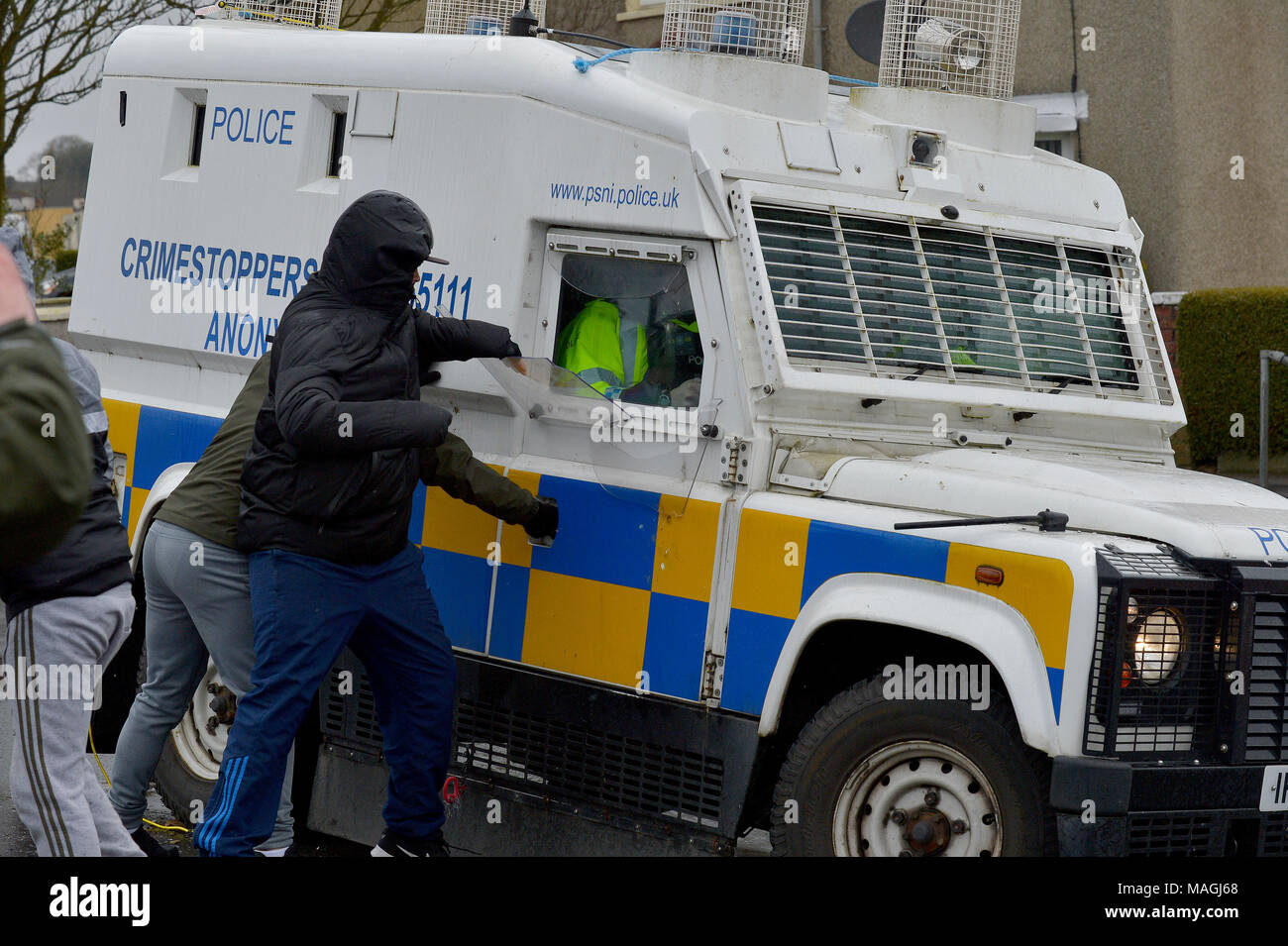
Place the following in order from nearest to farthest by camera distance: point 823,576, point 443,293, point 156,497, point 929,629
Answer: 1. point 929,629
2. point 823,576
3. point 443,293
4. point 156,497

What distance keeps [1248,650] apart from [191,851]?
145 inches

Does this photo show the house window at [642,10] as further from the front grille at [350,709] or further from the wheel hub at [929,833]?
the wheel hub at [929,833]

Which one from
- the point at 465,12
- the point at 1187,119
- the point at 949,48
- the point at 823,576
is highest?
the point at 1187,119

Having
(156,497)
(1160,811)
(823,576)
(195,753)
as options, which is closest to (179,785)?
(195,753)

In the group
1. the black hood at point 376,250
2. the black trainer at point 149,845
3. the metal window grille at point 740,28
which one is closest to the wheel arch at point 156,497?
the black trainer at point 149,845

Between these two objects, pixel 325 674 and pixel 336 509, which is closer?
pixel 336 509

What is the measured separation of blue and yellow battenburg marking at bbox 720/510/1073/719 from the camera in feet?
12.9

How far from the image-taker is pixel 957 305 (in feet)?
16.6

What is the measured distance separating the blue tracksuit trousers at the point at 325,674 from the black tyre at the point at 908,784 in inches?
44.3

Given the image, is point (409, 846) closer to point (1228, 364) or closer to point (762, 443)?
point (762, 443)

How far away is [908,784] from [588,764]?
1.08m

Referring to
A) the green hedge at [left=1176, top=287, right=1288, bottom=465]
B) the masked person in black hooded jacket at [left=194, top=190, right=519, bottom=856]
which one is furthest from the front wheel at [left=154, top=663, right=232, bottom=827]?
the green hedge at [left=1176, top=287, right=1288, bottom=465]

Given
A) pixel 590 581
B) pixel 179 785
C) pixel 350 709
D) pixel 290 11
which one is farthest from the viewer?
pixel 290 11

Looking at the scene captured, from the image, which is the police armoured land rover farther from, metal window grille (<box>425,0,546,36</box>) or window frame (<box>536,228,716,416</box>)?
metal window grille (<box>425,0,546,36</box>)
